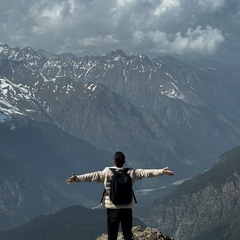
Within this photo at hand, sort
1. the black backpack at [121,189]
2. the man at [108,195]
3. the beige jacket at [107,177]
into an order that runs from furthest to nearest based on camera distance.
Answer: the beige jacket at [107,177], the man at [108,195], the black backpack at [121,189]

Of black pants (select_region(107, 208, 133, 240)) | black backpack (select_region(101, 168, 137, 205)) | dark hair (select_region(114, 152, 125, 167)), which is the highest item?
dark hair (select_region(114, 152, 125, 167))

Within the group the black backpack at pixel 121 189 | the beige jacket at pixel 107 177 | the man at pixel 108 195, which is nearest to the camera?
the black backpack at pixel 121 189

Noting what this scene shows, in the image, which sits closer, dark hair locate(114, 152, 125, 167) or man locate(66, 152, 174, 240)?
man locate(66, 152, 174, 240)

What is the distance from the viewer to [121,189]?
31484 mm

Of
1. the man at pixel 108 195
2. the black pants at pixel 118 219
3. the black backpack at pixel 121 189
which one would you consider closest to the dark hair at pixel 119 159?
the man at pixel 108 195

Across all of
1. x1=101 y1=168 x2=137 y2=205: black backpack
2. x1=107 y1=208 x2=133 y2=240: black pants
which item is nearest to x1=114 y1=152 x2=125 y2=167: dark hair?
x1=101 y1=168 x2=137 y2=205: black backpack

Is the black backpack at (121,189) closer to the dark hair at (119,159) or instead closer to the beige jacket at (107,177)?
the beige jacket at (107,177)

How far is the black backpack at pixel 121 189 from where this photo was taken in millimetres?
31438

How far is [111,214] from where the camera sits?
31.8 m

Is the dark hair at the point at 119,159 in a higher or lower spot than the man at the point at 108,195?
higher

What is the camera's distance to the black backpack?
31.4m

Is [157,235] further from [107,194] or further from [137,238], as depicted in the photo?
[107,194]

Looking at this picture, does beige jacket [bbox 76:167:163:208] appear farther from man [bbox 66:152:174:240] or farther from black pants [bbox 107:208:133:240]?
black pants [bbox 107:208:133:240]

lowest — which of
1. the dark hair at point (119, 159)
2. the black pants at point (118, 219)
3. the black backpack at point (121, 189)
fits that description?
the black pants at point (118, 219)
